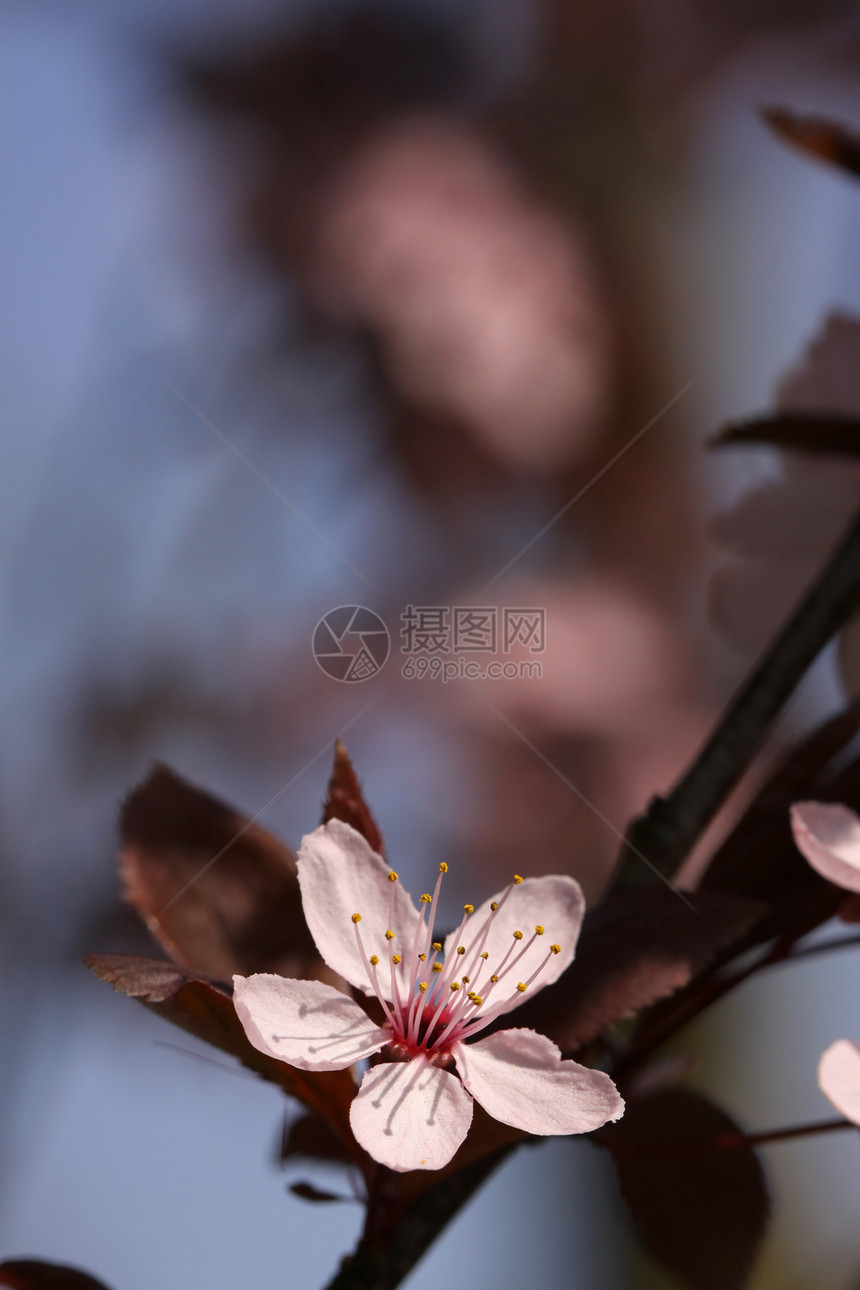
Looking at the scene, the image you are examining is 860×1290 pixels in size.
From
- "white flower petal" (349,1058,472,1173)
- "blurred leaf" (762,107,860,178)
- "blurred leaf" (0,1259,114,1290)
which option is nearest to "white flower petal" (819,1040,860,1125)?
"white flower petal" (349,1058,472,1173)

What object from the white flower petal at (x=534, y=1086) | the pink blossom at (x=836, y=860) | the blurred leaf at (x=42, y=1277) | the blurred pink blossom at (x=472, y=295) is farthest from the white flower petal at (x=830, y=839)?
the blurred pink blossom at (x=472, y=295)

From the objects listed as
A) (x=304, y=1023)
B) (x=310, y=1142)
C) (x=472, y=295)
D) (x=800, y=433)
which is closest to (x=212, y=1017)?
(x=304, y=1023)

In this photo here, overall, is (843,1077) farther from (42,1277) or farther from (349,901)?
(42,1277)

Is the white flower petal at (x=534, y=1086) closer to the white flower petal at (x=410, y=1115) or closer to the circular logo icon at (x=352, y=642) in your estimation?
the white flower petal at (x=410, y=1115)

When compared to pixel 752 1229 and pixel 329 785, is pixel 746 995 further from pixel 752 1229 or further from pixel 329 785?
pixel 329 785

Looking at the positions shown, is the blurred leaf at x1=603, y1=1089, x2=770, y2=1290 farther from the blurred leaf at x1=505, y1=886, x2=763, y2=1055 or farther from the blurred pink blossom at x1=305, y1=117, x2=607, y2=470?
the blurred pink blossom at x1=305, y1=117, x2=607, y2=470

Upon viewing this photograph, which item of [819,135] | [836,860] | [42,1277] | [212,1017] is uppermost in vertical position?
[819,135]

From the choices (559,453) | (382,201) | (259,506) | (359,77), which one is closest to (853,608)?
(259,506)
